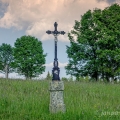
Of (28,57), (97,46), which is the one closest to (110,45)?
(97,46)

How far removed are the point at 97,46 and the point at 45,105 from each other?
19.8 m

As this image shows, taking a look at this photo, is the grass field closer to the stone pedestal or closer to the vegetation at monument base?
the stone pedestal

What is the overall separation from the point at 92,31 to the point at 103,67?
4665 mm

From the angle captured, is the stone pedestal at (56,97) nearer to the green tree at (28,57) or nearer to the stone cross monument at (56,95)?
the stone cross monument at (56,95)

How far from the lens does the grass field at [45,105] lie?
9336mm

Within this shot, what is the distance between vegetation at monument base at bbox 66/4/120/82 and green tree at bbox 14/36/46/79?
503 inches

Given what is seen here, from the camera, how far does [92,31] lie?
29.3m

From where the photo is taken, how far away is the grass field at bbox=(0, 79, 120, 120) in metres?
9.34

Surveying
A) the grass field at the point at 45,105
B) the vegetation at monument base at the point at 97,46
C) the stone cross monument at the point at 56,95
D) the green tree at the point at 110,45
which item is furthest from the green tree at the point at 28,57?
the stone cross monument at the point at 56,95

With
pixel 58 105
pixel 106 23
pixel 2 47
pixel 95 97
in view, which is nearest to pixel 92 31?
pixel 106 23

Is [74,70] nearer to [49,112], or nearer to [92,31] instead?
[92,31]

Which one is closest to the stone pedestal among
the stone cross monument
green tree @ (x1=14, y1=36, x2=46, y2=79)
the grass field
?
the stone cross monument

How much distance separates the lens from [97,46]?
29.2 m

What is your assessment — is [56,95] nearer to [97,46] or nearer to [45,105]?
[45,105]
